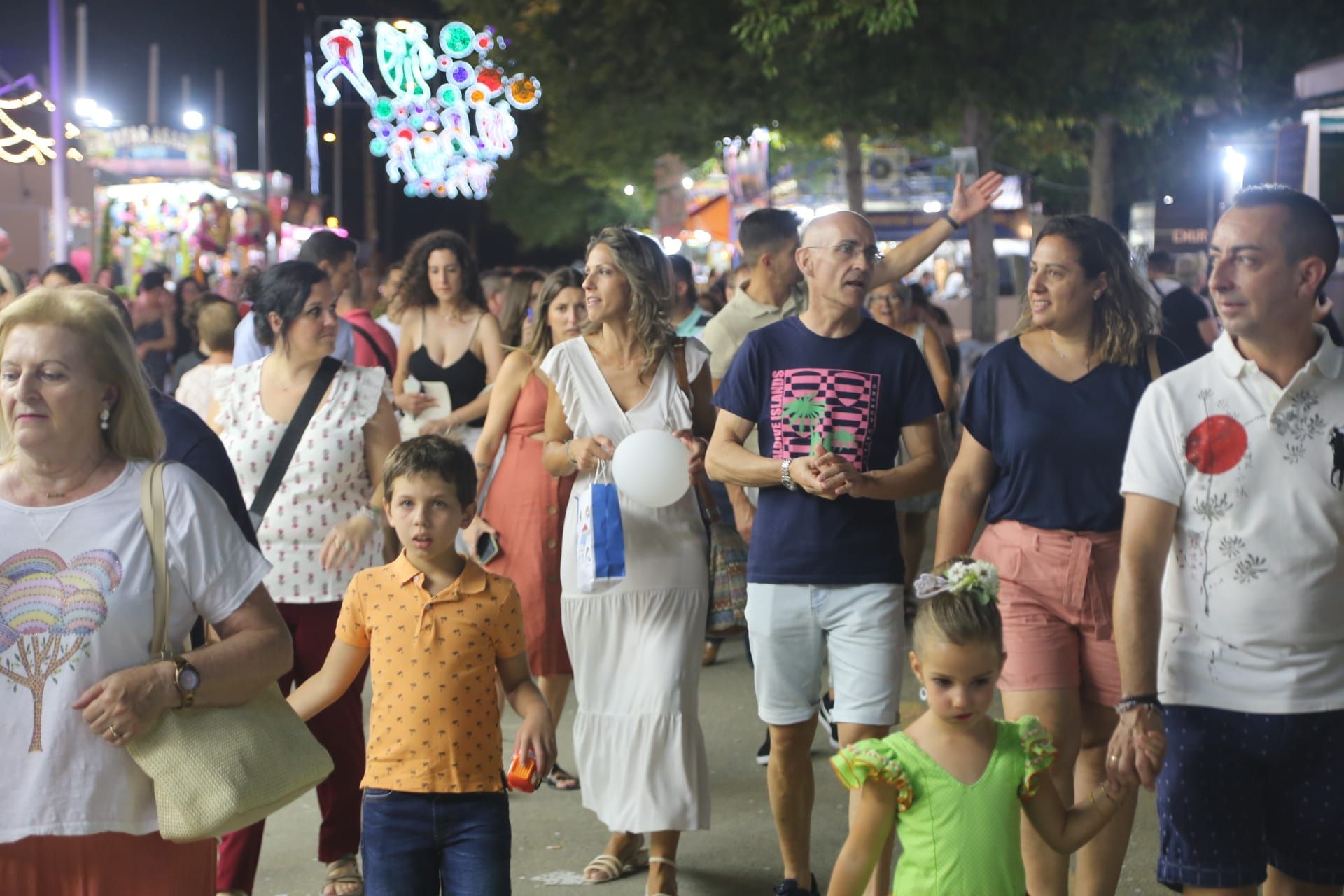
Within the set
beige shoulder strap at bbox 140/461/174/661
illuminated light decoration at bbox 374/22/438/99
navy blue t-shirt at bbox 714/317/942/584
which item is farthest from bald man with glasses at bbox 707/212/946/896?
illuminated light decoration at bbox 374/22/438/99

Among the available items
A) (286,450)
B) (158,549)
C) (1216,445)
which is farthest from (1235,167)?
(158,549)

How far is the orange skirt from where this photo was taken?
321cm

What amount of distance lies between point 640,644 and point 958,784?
7.52ft

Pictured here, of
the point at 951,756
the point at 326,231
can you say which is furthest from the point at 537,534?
the point at 951,756

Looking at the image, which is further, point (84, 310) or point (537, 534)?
point (537, 534)

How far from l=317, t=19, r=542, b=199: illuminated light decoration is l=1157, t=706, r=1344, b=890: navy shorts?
19.8 metres

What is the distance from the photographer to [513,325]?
29.4ft

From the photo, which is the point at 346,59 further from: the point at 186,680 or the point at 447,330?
the point at 186,680

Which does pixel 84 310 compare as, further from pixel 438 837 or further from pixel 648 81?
pixel 648 81

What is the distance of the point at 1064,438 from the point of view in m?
4.63

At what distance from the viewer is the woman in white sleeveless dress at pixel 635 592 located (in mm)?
5699

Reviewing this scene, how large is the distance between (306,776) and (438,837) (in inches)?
37.5

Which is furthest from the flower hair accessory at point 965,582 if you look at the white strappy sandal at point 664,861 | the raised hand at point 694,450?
the white strappy sandal at point 664,861

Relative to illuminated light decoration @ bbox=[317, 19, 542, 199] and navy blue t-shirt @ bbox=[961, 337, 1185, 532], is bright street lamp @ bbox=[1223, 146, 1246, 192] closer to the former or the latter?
illuminated light decoration @ bbox=[317, 19, 542, 199]
